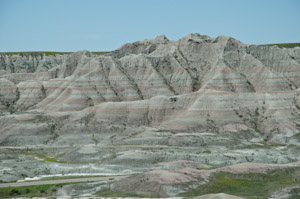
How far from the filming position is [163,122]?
3917 inches

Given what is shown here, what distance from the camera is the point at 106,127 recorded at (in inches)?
3824

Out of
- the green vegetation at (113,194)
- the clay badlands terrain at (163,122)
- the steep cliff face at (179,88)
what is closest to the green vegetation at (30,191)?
the clay badlands terrain at (163,122)

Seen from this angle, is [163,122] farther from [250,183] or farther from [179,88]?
[250,183]

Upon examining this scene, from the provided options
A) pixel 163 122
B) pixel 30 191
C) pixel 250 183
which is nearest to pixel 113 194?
pixel 30 191

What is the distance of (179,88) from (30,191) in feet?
246

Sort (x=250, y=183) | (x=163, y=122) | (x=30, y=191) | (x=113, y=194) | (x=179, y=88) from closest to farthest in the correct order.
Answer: (x=113, y=194), (x=30, y=191), (x=250, y=183), (x=163, y=122), (x=179, y=88)

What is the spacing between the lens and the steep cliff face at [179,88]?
96.1 metres

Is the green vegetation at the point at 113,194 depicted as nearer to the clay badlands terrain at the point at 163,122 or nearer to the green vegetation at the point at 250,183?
the clay badlands terrain at the point at 163,122

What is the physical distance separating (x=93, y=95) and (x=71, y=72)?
2693cm

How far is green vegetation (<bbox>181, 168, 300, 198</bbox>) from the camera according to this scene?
4659cm

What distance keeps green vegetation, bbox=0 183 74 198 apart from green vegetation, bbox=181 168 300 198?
15624mm

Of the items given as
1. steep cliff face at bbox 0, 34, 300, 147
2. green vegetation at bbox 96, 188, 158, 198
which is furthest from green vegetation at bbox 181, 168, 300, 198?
steep cliff face at bbox 0, 34, 300, 147

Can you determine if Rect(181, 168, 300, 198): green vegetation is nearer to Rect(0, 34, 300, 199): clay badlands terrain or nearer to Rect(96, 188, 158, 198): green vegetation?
Rect(0, 34, 300, 199): clay badlands terrain

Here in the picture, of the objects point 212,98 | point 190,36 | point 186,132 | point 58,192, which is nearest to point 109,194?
A: point 58,192
